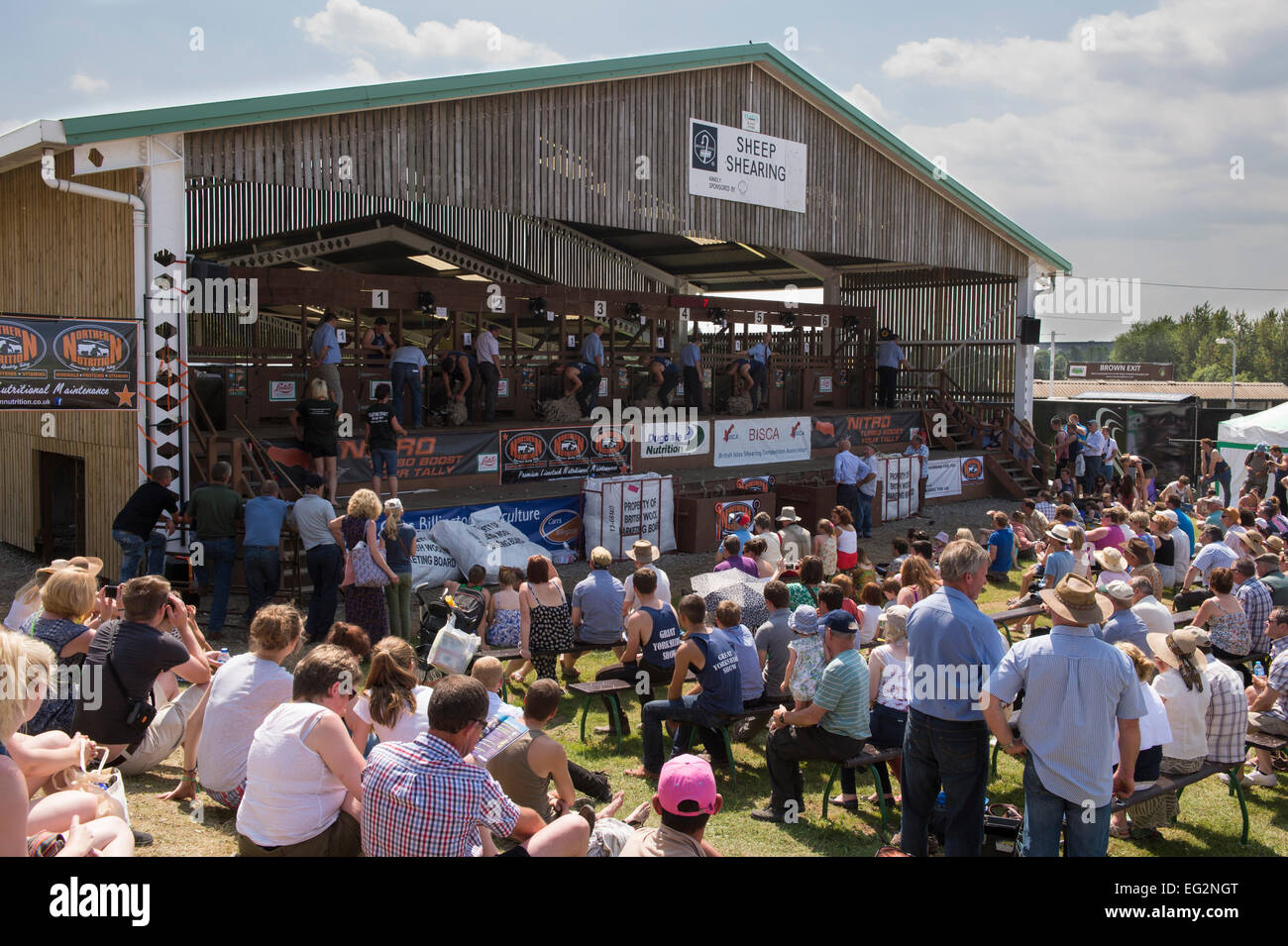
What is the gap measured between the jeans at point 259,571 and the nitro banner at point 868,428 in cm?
1327

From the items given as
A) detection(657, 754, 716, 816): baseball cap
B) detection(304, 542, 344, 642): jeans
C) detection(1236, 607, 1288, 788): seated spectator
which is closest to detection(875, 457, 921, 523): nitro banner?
detection(1236, 607, 1288, 788): seated spectator

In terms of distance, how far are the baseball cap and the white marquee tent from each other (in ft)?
66.3

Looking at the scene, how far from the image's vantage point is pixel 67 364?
32.0ft

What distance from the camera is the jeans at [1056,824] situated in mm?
4441

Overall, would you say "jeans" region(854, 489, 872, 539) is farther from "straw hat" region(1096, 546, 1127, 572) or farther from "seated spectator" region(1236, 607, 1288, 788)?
"seated spectator" region(1236, 607, 1288, 788)

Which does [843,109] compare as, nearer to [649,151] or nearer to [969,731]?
[649,151]

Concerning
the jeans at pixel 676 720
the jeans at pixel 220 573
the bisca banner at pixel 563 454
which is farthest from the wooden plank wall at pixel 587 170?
the jeans at pixel 676 720

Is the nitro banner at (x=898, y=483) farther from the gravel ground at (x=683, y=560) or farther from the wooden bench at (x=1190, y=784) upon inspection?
the wooden bench at (x=1190, y=784)

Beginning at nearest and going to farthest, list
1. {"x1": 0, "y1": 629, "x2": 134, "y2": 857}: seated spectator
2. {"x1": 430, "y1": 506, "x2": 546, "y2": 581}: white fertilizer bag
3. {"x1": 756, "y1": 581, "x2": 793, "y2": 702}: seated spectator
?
1. {"x1": 0, "y1": 629, "x2": 134, "y2": 857}: seated spectator
2. {"x1": 756, "y1": 581, "x2": 793, "y2": 702}: seated spectator
3. {"x1": 430, "y1": 506, "x2": 546, "y2": 581}: white fertilizer bag

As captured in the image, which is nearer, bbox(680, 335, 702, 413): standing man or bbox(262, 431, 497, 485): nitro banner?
bbox(262, 431, 497, 485): nitro banner

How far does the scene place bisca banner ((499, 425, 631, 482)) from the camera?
15.7 m

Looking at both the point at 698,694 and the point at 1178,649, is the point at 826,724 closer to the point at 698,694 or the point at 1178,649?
the point at 698,694

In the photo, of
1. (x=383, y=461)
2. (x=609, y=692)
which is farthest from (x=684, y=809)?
(x=383, y=461)
